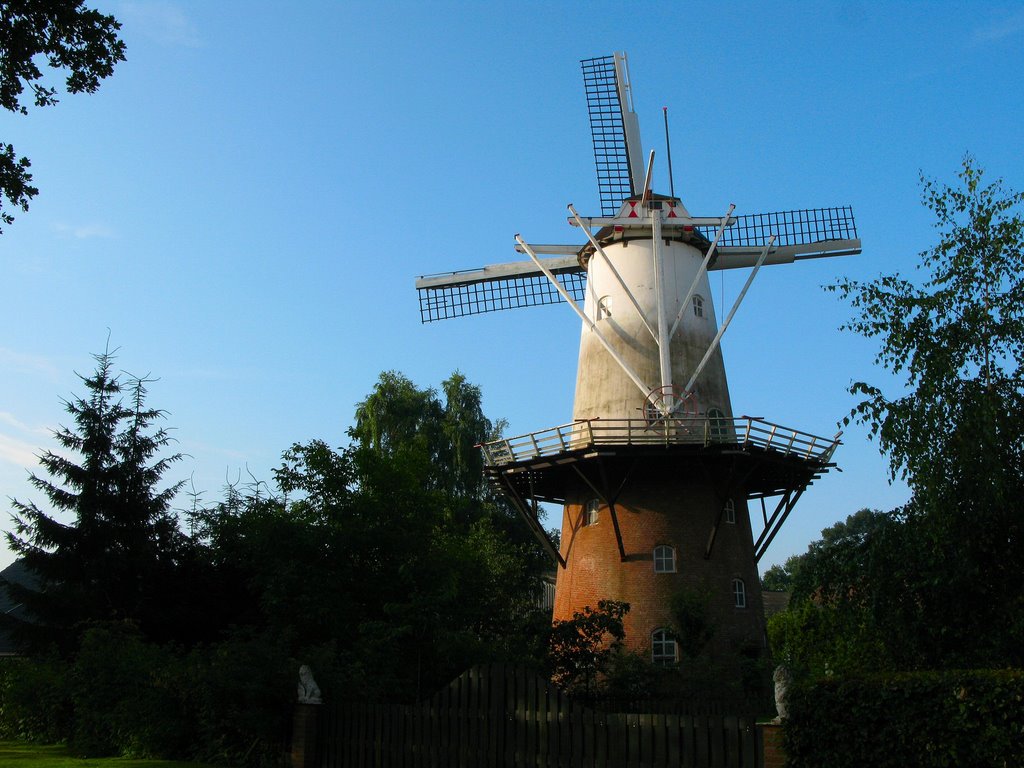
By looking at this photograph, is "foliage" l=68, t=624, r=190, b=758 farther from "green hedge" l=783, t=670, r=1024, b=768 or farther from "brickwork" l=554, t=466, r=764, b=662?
"brickwork" l=554, t=466, r=764, b=662

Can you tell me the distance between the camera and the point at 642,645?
73.6 ft

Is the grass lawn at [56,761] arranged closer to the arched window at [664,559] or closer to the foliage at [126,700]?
the foliage at [126,700]

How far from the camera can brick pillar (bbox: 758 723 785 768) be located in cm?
982

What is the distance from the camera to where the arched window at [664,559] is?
23.2 m

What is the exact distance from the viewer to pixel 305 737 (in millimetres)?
12734

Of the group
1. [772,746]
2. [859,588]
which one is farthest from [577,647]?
[772,746]

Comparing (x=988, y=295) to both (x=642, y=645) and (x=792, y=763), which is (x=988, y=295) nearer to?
(x=792, y=763)

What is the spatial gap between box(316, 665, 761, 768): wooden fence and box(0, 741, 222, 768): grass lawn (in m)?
2.81

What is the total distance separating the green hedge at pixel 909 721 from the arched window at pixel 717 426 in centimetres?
1211

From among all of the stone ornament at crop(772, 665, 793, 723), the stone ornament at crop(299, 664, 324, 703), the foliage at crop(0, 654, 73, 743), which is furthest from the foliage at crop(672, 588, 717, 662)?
the foliage at crop(0, 654, 73, 743)

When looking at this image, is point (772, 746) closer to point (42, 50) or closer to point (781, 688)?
point (781, 688)

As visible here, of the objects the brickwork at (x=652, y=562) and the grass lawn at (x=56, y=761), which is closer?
the grass lawn at (x=56, y=761)

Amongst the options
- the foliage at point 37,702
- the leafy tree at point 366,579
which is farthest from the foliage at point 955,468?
the foliage at point 37,702

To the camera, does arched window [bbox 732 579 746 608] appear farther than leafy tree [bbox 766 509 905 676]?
Yes
